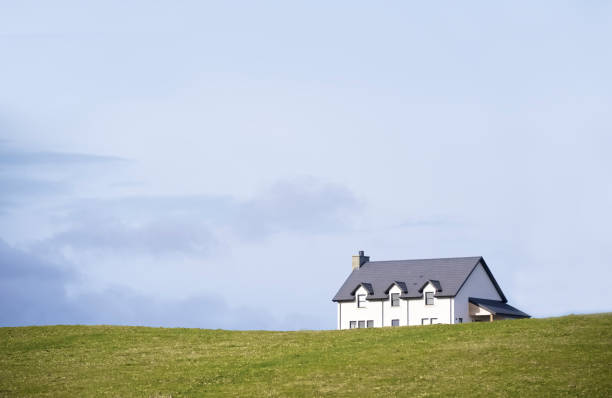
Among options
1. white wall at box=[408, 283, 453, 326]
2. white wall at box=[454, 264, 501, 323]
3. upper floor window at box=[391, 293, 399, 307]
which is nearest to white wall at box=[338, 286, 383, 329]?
upper floor window at box=[391, 293, 399, 307]

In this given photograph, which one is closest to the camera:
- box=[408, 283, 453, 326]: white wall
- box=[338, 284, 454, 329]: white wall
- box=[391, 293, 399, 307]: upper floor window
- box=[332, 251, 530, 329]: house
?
box=[408, 283, 453, 326]: white wall

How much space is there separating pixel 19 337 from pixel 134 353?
13.5 meters

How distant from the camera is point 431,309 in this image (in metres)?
91.2

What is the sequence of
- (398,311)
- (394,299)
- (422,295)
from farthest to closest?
(394,299)
(398,311)
(422,295)

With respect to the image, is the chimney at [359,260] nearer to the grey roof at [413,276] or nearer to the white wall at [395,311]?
the grey roof at [413,276]

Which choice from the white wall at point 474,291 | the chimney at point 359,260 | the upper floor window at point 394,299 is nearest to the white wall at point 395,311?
the upper floor window at point 394,299

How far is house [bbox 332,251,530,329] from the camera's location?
91188 millimetres

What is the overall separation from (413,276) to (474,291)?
6.79 m

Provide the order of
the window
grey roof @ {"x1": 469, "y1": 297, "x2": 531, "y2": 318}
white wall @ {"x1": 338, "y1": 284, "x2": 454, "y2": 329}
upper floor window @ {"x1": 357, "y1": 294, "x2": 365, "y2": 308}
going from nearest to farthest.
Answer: white wall @ {"x1": 338, "y1": 284, "x2": 454, "y2": 329}
the window
grey roof @ {"x1": 469, "y1": 297, "x2": 531, "y2": 318}
upper floor window @ {"x1": 357, "y1": 294, "x2": 365, "y2": 308}

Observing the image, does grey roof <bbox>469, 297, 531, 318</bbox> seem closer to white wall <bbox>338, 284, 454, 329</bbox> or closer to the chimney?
white wall <bbox>338, 284, 454, 329</bbox>

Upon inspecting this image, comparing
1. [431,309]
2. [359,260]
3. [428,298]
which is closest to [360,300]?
[359,260]

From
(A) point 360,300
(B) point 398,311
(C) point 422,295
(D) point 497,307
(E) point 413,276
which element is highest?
(E) point 413,276

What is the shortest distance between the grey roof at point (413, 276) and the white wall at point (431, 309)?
2.04ft

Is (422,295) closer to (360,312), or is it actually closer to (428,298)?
(428,298)
